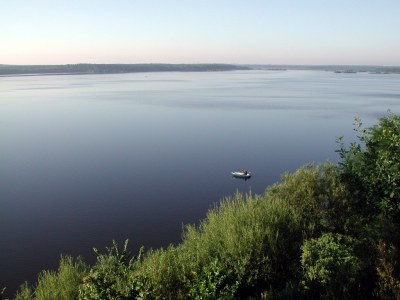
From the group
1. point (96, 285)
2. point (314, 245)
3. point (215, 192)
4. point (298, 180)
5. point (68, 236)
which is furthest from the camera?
point (215, 192)

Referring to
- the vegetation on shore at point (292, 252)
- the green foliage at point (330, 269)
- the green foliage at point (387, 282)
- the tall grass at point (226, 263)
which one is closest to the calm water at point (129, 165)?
the tall grass at point (226, 263)

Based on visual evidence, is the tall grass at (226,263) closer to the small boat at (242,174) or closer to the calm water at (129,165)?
the calm water at (129,165)

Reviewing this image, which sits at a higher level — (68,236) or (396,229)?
(396,229)

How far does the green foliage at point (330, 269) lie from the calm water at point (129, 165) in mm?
16412

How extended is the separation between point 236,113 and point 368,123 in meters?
31.4

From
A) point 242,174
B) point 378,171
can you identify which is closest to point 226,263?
point 378,171

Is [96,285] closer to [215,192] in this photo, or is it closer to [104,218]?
[104,218]

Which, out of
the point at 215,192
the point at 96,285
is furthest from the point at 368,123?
the point at 96,285

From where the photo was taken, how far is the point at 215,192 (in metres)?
41.2

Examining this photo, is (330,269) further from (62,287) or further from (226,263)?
(62,287)

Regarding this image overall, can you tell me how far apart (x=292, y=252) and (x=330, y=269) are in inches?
132

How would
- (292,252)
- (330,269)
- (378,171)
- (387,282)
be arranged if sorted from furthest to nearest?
(378,171) < (292,252) < (330,269) < (387,282)

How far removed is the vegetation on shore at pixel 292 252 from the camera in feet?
43.9

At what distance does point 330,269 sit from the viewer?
48.5 feet
